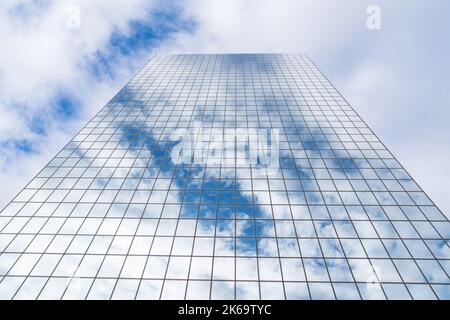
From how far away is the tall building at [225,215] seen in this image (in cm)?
2600

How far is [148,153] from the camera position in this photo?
42.2 m

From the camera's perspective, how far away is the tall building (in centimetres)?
2600

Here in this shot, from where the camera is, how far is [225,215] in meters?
32.2

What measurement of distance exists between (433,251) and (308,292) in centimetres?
1249

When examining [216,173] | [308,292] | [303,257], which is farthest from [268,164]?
[308,292]
